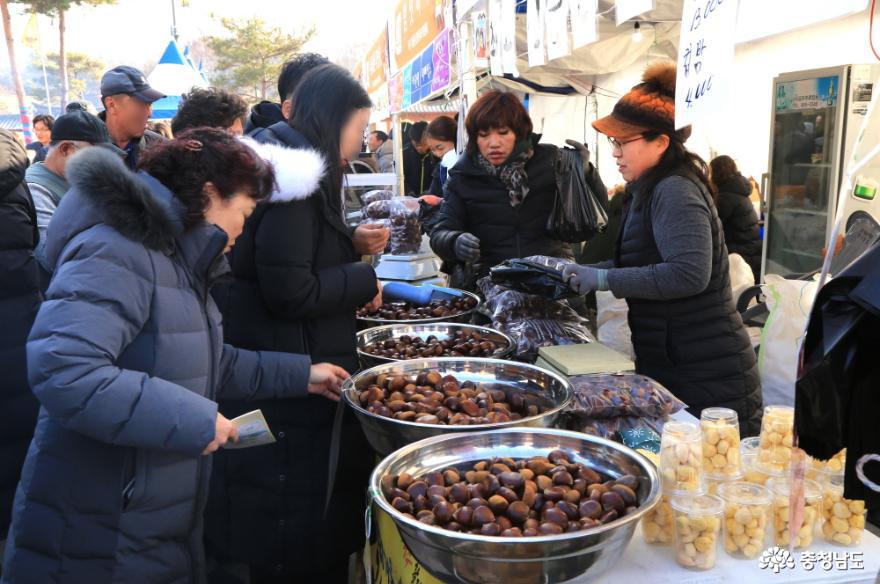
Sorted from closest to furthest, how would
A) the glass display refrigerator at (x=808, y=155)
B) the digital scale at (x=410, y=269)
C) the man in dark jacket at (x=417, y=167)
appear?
the digital scale at (x=410, y=269) → the glass display refrigerator at (x=808, y=155) → the man in dark jacket at (x=417, y=167)

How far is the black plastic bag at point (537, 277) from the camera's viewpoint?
268cm

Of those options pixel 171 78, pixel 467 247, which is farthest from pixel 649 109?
pixel 171 78

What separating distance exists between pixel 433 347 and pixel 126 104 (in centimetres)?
294

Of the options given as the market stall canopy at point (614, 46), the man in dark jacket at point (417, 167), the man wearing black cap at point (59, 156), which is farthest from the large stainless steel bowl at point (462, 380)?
the man in dark jacket at point (417, 167)

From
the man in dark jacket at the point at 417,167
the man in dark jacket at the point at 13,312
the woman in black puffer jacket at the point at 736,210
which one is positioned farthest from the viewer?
the man in dark jacket at the point at 417,167

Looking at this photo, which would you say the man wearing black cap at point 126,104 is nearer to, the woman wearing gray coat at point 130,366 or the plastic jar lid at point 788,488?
the woman wearing gray coat at point 130,366

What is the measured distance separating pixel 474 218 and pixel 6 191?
6.75ft

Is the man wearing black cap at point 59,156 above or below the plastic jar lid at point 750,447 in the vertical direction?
above

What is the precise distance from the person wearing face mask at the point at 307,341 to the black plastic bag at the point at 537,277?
2.21 ft

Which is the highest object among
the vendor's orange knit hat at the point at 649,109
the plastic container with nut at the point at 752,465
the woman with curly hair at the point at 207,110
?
the woman with curly hair at the point at 207,110

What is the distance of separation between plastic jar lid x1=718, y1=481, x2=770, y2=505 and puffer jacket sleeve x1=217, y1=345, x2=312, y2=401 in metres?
1.20

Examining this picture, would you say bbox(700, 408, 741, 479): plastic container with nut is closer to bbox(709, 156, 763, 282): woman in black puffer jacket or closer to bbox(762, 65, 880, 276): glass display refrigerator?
bbox(762, 65, 880, 276): glass display refrigerator

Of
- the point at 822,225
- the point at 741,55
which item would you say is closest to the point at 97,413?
the point at 822,225

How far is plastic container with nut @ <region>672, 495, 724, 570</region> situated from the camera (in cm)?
135
